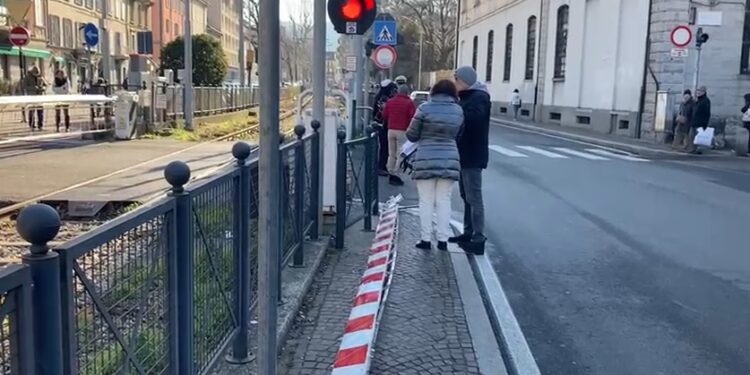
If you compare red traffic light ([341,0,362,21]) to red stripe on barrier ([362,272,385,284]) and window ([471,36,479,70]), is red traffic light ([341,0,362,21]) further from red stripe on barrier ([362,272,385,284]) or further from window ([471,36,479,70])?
window ([471,36,479,70])

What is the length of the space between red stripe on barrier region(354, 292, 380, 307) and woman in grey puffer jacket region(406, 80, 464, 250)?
2.37 meters

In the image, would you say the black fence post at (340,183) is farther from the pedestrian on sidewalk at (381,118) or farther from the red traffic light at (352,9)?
the pedestrian on sidewalk at (381,118)

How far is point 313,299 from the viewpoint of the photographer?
5980 millimetres

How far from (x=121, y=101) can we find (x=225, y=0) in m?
103

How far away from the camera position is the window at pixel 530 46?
126ft

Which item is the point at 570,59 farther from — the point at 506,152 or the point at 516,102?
the point at 506,152

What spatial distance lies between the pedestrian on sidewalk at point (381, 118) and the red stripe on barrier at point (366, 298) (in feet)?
26.7

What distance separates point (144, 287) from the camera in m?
2.82

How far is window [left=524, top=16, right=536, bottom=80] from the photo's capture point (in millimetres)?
38281

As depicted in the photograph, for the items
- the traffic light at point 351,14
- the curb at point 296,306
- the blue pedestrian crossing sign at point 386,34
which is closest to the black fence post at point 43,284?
the curb at point 296,306

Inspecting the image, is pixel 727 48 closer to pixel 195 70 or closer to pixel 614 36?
pixel 614 36

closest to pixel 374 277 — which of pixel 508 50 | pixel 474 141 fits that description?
pixel 474 141

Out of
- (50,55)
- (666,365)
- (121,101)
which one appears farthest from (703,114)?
(50,55)

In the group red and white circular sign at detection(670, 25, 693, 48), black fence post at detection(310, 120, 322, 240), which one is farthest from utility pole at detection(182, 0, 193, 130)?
black fence post at detection(310, 120, 322, 240)
